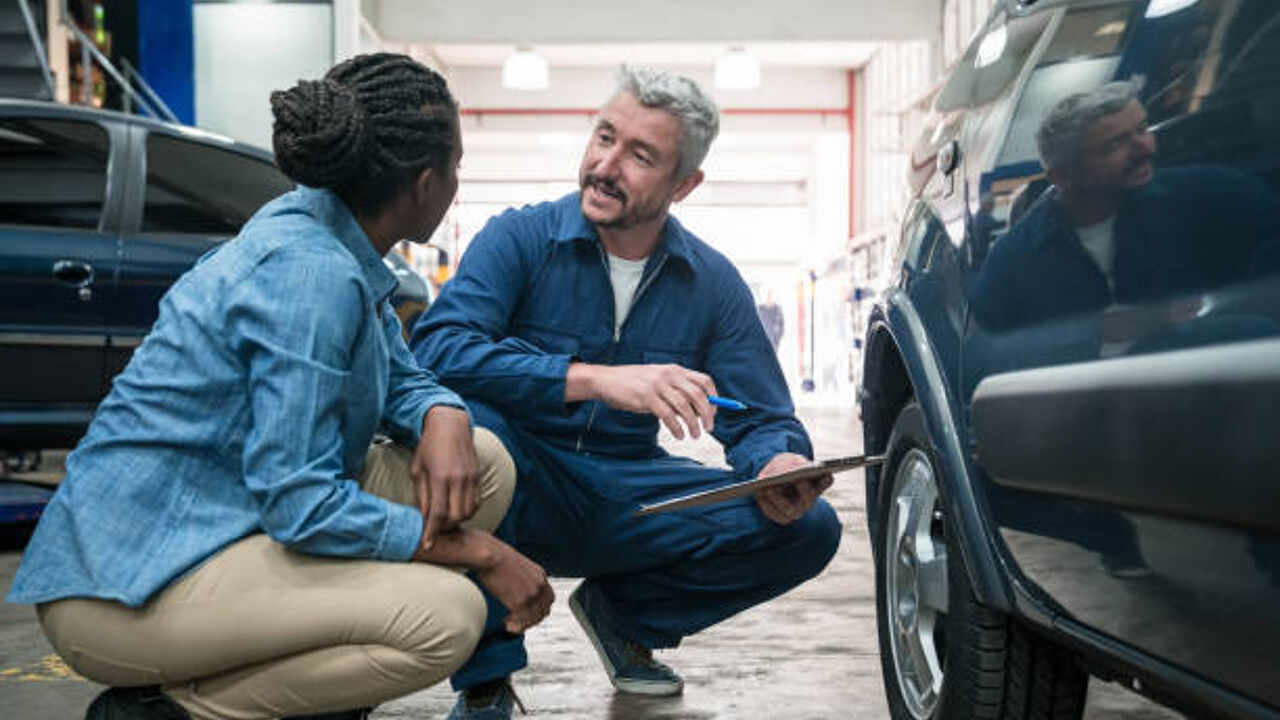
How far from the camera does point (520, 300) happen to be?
262 centimetres

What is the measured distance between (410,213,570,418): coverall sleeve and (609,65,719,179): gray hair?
0.30 metres

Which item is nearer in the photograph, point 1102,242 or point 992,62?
point 1102,242

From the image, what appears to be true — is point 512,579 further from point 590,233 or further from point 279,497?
point 590,233

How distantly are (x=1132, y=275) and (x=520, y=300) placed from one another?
1407 mm

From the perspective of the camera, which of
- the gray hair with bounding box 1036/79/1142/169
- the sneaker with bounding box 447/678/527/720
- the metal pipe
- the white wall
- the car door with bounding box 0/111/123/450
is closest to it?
the gray hair with bounding box 1036/79/1142/169

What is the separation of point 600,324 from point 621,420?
0.58 ft

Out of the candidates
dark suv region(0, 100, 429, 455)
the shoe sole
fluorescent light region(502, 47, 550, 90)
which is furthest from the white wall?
the shoe sole

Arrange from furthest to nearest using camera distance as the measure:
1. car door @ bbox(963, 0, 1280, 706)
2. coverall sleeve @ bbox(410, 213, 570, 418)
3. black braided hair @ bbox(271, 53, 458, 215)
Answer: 1. coverall sleeve @ bbox(410, 213, 570, 418)
2. black braided hair @ bbox(271, 53, 458, 215)
3. car door @ bbox(963, 0, 1280, 706)

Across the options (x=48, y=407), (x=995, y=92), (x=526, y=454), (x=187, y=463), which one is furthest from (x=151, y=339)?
(x=48, y=407)

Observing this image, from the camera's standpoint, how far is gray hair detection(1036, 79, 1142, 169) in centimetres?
143

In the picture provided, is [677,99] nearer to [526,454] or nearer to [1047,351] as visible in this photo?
[526,454]

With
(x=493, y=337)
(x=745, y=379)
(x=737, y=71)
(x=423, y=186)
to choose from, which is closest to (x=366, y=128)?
(x=423, y=186)

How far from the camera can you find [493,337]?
2.54 metres

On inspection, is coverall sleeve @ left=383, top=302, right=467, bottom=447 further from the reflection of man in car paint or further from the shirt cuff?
the reflection of man in car paint
